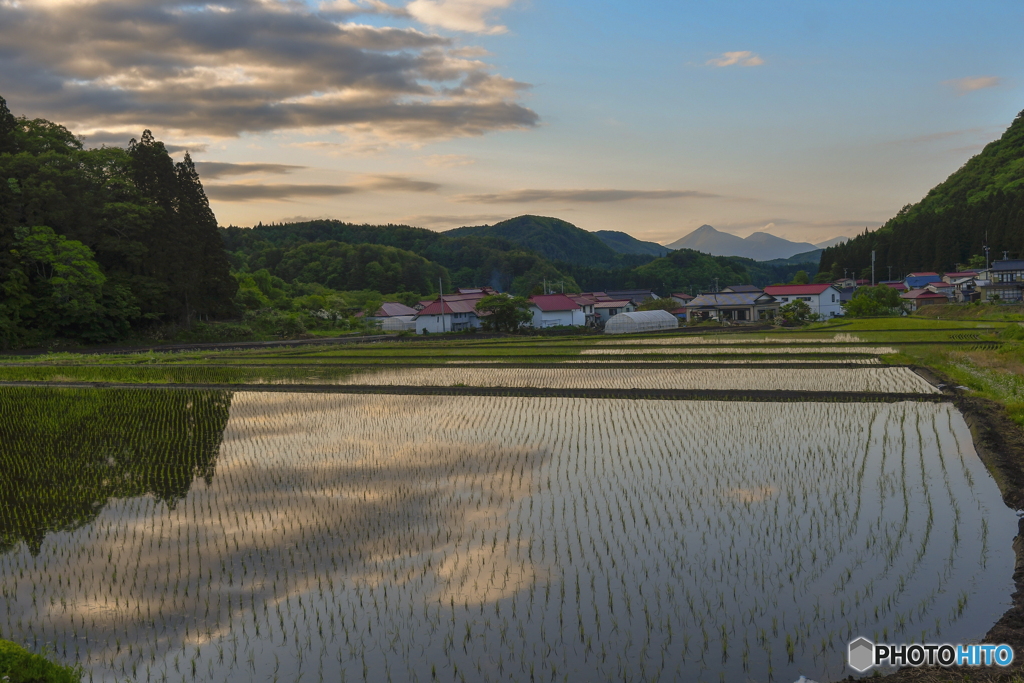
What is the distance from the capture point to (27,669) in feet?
14.2

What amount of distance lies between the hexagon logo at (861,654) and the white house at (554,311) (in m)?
51.2

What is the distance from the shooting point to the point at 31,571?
666 cm

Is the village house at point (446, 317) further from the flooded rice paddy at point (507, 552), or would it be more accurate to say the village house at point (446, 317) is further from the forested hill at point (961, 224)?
the forested hill at point (961, 224)

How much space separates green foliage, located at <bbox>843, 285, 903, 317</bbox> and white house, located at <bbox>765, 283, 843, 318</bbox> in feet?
10.5

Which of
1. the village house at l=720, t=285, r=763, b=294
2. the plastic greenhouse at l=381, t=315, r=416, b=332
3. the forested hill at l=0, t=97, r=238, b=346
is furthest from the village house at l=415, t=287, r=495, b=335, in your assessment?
the village house at l=720, t=285, r=763, b=294

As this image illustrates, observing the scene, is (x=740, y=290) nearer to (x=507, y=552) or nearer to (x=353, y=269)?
(x=353, y=269)

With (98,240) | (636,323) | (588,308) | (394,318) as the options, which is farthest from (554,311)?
(98,240)

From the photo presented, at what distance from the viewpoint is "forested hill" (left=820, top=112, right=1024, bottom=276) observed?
71.6 metres

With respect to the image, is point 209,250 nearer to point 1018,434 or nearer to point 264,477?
point 264,477

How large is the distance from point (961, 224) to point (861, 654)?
3648 inches

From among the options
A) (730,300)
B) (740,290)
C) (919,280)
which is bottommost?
(730,300)

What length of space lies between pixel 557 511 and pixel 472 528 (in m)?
1.09

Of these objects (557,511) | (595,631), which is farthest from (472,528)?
(595,631)

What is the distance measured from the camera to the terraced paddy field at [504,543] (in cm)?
501
